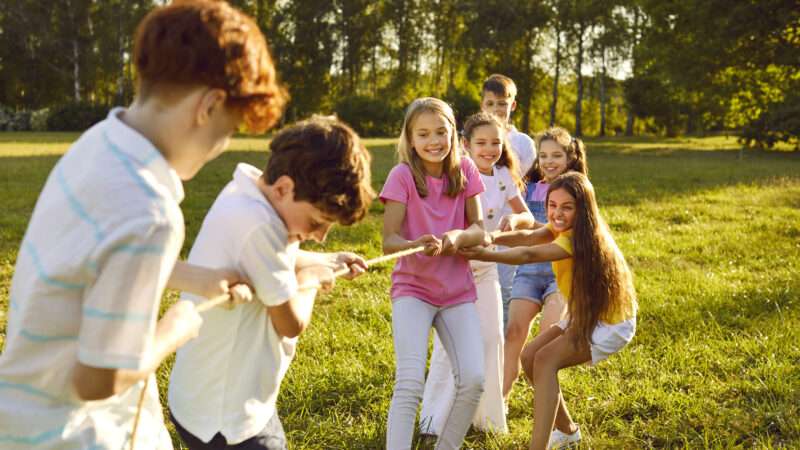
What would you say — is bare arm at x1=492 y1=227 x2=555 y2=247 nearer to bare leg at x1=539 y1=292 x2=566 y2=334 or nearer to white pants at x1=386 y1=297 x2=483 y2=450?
bare leg at x1=539 y1=292 x2=566 y2=334

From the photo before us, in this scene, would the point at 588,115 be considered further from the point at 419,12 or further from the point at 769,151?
the point at 769,151

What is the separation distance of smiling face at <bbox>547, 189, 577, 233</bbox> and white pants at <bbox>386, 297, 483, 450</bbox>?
690 millimetres

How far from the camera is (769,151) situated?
1116 inches

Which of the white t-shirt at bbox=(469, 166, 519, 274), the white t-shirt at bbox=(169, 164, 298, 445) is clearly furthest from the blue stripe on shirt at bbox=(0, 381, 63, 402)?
the white t-shirt at bbox=(469, 166, 519, 274)

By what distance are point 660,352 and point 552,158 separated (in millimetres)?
1734

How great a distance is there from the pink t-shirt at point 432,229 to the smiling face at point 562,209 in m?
0.47

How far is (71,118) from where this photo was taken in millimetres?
42375

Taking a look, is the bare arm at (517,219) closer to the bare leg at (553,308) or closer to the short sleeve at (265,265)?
the bare leg at (553,308)

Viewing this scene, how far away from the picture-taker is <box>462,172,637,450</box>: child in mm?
3568

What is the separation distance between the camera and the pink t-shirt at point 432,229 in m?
3.69

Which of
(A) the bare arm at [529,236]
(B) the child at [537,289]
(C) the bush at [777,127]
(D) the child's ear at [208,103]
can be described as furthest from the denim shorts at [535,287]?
(C) the bush at [777,127]

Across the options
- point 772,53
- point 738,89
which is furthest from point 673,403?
point 738,89

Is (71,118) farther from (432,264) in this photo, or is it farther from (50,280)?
(50,280)

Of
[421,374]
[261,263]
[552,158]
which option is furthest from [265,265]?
[552,158]
